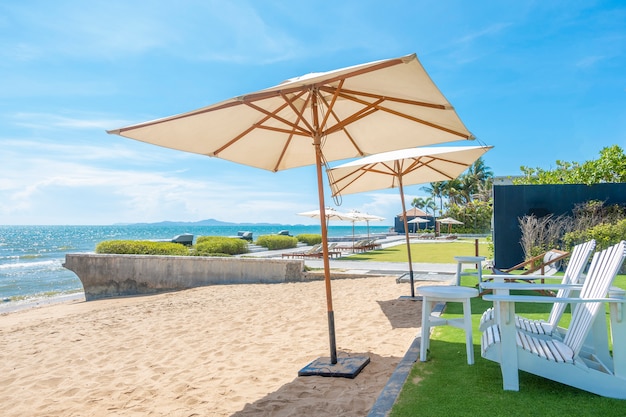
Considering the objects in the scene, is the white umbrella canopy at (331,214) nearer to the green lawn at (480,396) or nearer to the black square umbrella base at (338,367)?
the black square umbrella base at (338,367)

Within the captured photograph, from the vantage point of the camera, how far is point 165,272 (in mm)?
13406

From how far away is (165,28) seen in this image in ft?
27.6

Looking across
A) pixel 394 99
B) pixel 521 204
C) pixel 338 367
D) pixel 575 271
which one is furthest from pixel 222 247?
pixel 575 271

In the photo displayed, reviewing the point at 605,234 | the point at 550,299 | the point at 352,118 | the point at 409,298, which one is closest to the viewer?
the point at 550,299

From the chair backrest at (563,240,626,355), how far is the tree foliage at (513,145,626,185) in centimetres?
1111

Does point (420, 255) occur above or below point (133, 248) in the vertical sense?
below

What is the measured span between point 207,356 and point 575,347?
403 centimetres

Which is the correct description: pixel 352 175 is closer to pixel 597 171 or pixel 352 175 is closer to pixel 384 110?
pixel 384 110

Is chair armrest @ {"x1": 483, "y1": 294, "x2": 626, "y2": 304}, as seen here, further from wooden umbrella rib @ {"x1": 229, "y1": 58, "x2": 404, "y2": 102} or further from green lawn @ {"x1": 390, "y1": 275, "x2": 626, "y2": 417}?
wooden umbrella rib @ {"x1": 229, "y1": 58, "x2": 404, "y2": 102}

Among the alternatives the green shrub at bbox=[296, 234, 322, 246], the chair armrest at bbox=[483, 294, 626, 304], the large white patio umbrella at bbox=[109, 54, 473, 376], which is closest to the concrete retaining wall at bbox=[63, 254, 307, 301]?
the large white patio umbrella at bbox=[109, 54, 473, 376]

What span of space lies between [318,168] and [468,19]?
880 cm

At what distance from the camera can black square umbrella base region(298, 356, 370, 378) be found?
13.3 ft

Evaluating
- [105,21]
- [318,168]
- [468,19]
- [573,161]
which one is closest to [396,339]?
[318,168]

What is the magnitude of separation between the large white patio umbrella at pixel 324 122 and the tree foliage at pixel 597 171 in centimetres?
1028
